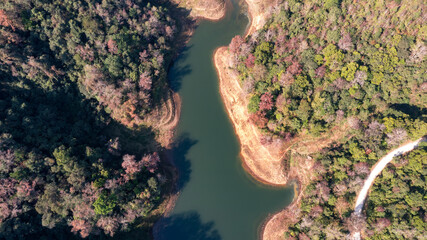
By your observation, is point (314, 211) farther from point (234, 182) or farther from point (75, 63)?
point (75, 63)

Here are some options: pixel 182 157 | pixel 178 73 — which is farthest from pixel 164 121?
pixel 178 73

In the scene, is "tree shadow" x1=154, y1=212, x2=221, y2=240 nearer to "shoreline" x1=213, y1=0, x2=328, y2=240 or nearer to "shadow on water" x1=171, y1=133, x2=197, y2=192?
"shadow on water" x1=171, y1=133, x2=197, y2=192

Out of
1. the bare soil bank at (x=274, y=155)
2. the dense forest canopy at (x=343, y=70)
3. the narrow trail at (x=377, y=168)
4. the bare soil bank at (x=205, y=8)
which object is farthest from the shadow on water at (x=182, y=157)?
the narrow trail at (x=377, y=168)

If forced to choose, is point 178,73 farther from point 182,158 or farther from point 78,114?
point 78,114

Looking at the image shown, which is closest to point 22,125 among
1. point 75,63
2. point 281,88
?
point 75,63

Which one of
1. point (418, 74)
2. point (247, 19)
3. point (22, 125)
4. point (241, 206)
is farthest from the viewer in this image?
point (247, 19)
